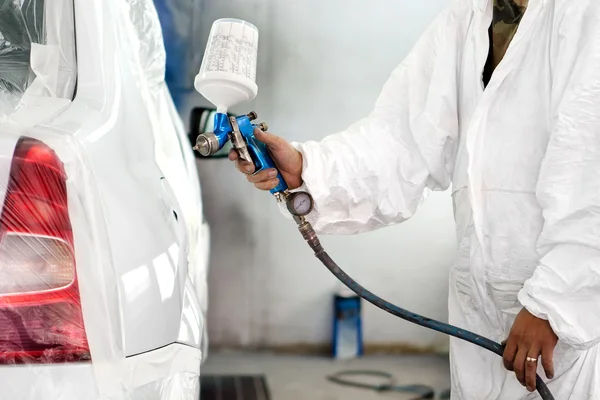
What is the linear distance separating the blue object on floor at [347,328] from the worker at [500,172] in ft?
4.11

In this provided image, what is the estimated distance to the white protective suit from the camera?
2.87 feet

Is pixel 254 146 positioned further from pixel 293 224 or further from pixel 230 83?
pixel 293 224

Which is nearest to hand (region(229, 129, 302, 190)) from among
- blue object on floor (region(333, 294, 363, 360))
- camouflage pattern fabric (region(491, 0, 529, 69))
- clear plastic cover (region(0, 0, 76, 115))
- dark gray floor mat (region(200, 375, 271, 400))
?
clear plastic cover (region(0, 0, 76, 115))

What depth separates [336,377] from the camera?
2283 mm

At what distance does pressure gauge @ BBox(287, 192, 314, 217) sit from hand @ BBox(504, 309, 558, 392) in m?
0.42

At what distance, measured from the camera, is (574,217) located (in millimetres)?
869

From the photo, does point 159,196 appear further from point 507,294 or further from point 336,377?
point 336,377

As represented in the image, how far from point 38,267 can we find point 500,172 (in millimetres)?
753

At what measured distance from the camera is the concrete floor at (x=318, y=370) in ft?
7.06

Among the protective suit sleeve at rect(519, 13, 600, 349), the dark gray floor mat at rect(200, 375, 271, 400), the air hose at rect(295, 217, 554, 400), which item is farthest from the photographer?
the dark gray floor mat at rect(200, 375, 271, 400)

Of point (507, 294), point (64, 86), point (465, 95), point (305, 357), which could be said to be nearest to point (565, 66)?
point (465, 95)

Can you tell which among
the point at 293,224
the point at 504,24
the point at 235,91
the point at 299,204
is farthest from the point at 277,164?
the point at 293,224

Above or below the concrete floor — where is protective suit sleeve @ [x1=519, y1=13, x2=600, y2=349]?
above

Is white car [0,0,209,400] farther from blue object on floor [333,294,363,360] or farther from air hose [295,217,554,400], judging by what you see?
blue object on floor [333,294,363,360]
